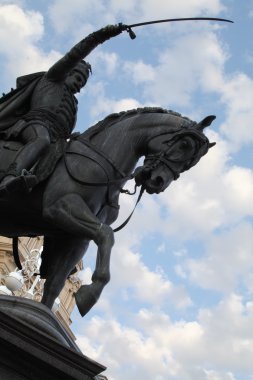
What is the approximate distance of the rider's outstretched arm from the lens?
7316 mm

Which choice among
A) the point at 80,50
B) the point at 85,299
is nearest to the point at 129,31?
the point at 80,50

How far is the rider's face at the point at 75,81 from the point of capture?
7984mm

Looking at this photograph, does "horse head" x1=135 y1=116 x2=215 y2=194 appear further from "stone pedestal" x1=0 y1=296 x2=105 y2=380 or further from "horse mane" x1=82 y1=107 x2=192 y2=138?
"stone pedestal" x1=0 y1=296 x2=105 y2=380

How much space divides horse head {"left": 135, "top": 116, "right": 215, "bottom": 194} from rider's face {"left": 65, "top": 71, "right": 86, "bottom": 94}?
1433 mm

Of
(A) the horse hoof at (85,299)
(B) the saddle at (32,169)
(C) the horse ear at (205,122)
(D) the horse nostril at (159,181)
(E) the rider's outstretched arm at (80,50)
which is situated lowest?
(A) the horse hoof at (85,299)

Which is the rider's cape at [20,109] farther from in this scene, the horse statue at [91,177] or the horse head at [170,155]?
the horse head at [170,155]

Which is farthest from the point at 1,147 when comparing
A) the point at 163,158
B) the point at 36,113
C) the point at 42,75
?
the point at 163,158

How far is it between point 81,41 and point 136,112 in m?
1.09

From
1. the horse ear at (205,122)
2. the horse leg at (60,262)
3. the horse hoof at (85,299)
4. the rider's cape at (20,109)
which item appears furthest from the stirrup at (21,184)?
the horse ear at (205,122)

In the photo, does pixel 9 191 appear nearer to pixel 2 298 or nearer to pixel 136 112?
pixel 2 298

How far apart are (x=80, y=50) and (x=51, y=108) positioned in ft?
2.62

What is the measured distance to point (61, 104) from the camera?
7.75m

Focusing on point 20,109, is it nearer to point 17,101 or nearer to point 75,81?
point 17,101

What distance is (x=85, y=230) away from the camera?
6.39 m
